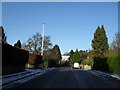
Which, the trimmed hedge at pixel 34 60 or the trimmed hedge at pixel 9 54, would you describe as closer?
the trimmed hedge at pixel 9 54

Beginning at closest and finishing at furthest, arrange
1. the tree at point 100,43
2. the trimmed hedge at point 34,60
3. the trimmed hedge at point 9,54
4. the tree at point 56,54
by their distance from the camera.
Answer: the trimmed hedge at point 9,54 < the trimmed hedge at point 34,60 < the tree at point 100,43 < the tree at point 56,54

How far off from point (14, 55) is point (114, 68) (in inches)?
566

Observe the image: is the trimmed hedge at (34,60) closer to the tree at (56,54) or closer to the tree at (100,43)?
the tree at (100,43)

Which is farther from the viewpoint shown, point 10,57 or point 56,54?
point 56,54

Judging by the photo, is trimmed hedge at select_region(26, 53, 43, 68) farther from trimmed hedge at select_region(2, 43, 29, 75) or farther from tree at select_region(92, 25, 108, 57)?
tree at select_region(92, 25, 108, 57)

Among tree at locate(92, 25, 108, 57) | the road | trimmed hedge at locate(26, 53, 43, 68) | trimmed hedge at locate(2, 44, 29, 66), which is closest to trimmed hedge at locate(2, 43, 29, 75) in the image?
trimmed hedge at locate(2, 44, 29, 66)

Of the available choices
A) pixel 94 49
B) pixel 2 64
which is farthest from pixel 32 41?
pixel 2 64

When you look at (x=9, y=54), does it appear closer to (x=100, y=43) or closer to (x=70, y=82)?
(x=70, y=82)

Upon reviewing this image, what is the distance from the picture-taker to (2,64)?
21484 mm

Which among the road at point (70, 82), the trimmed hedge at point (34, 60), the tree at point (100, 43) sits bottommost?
the road at point (70, 82)

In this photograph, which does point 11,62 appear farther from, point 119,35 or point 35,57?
point 119,35

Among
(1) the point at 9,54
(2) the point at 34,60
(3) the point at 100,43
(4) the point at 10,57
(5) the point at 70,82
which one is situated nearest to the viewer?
(5) the point at 70,82

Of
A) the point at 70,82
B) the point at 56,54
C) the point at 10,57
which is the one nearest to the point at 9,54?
the point at 10,57

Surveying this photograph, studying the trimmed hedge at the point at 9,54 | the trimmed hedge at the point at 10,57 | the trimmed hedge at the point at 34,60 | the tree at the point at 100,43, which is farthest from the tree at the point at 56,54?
the trimmed hedge at the point at 9,54
